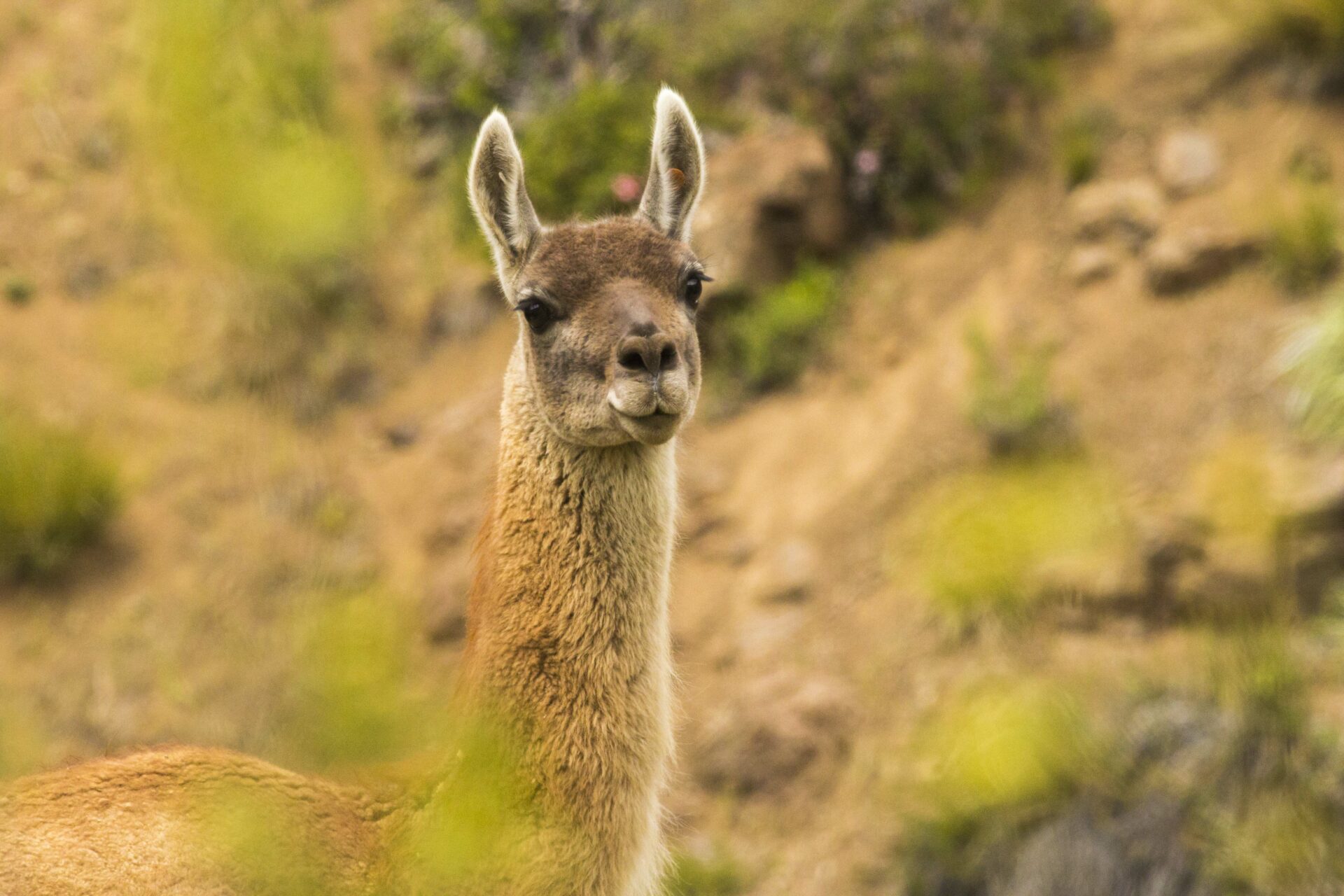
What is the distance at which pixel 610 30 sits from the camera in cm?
1516

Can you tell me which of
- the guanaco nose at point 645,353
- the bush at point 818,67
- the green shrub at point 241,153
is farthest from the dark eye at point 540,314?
the bush at point 818,67

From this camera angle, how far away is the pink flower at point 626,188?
12031 millimetres

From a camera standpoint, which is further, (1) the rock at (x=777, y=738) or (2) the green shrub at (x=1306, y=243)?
(2) the green shrub at (x=1306, y=243)

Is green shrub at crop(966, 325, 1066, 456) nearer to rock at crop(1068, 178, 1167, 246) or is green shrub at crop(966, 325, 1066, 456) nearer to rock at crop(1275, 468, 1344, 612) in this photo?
rock at crop(1068, 178, 1167, 246)

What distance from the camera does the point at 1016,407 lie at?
37.1ft

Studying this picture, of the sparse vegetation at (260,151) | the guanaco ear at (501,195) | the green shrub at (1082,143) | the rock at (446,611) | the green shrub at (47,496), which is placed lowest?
the rock at (446,611)

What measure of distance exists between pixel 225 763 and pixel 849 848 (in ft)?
23.1

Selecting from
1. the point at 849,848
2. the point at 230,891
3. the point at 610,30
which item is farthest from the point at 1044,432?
the point at 230,891

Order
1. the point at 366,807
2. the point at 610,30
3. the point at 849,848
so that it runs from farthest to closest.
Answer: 1. the point at 610,30
2. the point at 849,848
3. the point at 366,807

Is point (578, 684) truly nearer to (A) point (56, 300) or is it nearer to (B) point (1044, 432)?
(B) point (1044, 432)

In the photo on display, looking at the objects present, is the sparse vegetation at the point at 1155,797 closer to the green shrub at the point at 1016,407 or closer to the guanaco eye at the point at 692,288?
the green shrub at the point at 1016,407

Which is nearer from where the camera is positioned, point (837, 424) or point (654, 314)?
point (654, 314)

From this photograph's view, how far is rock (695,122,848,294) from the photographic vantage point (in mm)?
13461

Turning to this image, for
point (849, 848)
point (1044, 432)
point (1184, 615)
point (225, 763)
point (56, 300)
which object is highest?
point (56, 300)
